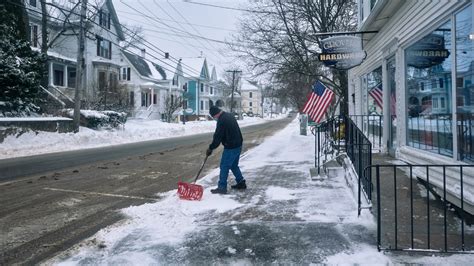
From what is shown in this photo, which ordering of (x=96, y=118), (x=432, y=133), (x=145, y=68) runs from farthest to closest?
(x=145, y=68) < (x=96, y=118) < (x=432, y=133)

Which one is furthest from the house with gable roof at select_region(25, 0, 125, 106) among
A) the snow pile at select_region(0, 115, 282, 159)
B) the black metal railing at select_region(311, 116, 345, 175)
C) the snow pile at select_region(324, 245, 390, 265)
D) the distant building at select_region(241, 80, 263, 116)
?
the distant building at select_region(241, 80, 263, 116)

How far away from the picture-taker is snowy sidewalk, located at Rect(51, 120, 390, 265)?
4367 millimetres

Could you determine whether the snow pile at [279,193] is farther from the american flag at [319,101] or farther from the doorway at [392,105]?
the american flag at [319,101]

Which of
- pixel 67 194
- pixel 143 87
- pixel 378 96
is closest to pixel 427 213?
pixel 67 194

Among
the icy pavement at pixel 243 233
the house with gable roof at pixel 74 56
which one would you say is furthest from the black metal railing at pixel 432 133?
the house with gable roof at pixel 74 56

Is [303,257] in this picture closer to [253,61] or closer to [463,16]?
[463,16]

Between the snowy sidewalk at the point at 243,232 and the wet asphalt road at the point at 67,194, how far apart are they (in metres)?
0.44

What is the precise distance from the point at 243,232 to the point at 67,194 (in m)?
4.38

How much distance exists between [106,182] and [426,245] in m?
7.05

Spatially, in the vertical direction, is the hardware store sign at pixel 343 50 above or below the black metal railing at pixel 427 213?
above

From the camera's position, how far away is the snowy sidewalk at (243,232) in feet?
14.3

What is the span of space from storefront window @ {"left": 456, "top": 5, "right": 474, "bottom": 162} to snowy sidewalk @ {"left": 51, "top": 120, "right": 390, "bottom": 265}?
1.83m

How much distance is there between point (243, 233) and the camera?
517cm

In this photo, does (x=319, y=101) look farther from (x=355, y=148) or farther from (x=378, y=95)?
(x=355, y=148)
